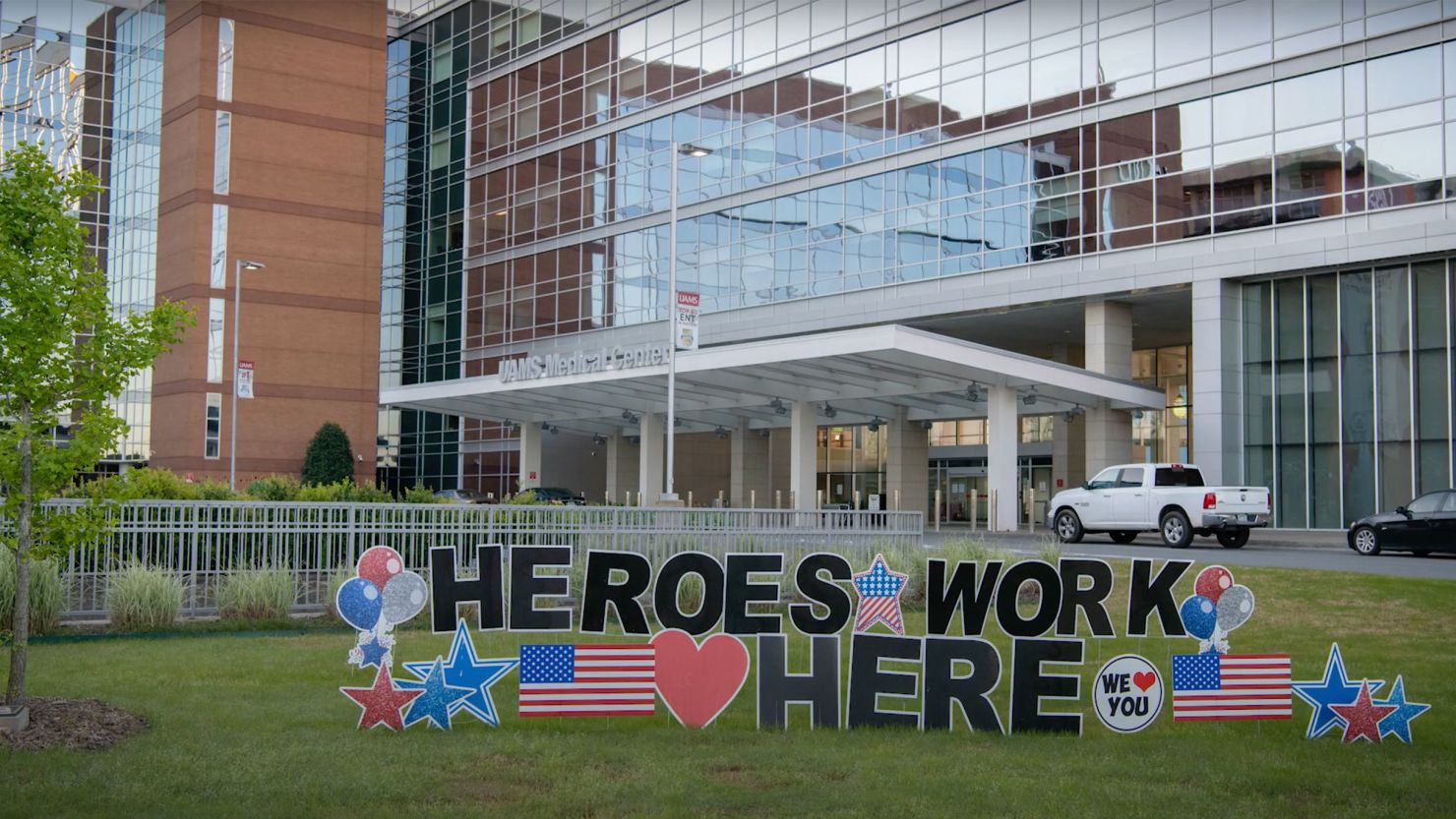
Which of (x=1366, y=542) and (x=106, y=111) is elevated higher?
(x=106, y=111)

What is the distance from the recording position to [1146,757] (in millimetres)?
9102

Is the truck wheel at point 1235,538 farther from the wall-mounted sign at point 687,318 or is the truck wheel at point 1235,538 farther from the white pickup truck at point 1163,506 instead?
the wall-mounted sign at point 687,318

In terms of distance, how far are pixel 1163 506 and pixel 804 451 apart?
51.5 feet

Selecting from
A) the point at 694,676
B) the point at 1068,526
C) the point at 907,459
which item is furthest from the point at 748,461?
the point at 694,676

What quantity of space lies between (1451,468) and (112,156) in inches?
2204

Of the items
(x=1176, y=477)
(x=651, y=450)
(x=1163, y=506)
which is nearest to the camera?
(x=1163, y=506)

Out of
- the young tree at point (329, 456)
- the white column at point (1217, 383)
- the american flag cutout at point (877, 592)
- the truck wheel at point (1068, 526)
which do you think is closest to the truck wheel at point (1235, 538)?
the truck wheel at point (1068, 526)

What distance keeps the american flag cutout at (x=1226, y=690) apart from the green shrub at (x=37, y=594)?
11644 mm

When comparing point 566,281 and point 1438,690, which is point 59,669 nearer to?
point 1438,690

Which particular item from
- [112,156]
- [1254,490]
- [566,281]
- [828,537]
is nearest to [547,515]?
[828,537]

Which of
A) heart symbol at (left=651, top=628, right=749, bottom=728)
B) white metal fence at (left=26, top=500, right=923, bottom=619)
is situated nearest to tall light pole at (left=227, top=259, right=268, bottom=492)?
white metal fence at (left=26, top=500, right=923, bottom=619)

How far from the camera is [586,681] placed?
32.1ft

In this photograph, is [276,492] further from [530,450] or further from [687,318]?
[530,450]

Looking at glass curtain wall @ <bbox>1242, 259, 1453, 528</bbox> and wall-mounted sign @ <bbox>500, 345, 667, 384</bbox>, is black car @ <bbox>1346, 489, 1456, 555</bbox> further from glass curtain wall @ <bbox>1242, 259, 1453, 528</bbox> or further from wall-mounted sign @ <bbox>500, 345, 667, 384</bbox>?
wall-mounted sign @ <bbox>500, 345, 667, 384</bbox>
